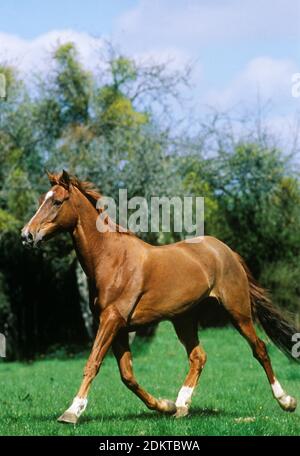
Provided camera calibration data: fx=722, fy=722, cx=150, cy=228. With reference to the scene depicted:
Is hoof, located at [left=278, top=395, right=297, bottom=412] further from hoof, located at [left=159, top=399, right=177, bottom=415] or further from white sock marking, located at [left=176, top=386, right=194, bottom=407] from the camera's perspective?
hoof, located at [left=159, top=399, right=177, bottom=415]

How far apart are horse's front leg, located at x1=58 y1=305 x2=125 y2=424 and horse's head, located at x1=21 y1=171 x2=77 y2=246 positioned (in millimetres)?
965

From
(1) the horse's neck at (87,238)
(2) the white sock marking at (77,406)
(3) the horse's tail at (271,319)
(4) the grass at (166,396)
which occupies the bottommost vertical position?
(4) the grass at (166,396)

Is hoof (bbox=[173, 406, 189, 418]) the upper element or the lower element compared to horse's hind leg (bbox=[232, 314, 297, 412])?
lower

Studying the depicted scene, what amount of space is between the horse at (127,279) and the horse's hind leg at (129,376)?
1 cm

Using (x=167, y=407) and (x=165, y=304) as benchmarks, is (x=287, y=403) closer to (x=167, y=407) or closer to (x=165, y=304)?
(x=167, y=407)

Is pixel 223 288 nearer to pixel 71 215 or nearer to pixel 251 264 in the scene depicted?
pixel 71 215

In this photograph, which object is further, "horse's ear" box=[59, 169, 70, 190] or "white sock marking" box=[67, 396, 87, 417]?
"horse's ear" box=[59, 169, 70, 190]

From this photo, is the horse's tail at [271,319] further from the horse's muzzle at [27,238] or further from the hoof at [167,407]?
the horse's muzzle at [27,238]

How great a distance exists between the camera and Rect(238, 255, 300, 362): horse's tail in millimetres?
8875

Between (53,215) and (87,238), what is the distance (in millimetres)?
455

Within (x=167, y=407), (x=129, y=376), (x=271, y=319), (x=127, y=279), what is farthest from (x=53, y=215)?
(x=271, y=319)

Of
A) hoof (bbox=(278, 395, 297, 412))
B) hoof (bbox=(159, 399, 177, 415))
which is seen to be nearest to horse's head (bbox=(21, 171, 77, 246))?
hoof (bbox=(159, 399, 177, 415))

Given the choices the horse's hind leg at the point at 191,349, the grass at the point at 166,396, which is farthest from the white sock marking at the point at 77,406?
the horse's hind leg at the point at 191,349

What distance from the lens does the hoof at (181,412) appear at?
7.84 meters
